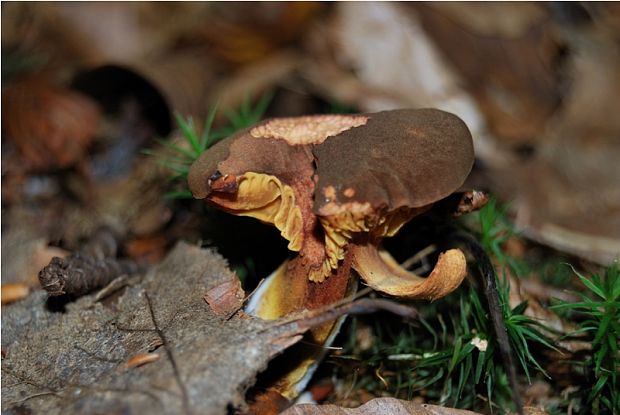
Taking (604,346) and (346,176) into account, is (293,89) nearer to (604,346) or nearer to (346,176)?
(346,176)

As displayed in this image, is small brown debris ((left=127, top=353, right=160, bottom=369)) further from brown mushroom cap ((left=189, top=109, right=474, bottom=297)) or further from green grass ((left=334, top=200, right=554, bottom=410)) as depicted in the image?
green grass ((left=334, top=200, right=554, bottom=410))

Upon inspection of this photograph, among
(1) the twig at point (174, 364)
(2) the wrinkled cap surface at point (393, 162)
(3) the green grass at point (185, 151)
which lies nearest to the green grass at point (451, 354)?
(2) the wrinkled cap surface at point (393, 162)

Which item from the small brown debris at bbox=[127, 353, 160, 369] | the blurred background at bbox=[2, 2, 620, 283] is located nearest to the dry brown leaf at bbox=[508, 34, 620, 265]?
the blurred background at bbox=[2, 2, 620, 283]

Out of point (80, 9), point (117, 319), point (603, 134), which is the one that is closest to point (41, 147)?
point (80, 9)

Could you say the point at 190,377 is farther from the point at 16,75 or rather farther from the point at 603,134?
the point at 603,134

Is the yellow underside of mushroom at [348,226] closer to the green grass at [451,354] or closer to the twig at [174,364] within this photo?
the green grass at [451,354]

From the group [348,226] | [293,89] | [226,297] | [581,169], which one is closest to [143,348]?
[226,297]
